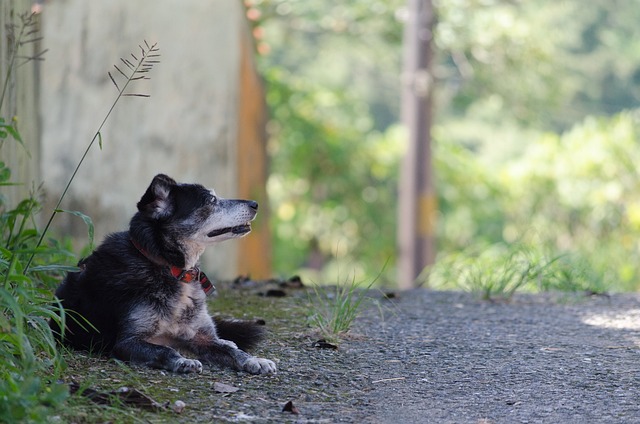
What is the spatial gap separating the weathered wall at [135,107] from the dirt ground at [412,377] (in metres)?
3.55

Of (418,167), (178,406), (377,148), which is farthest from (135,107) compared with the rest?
(377,148)

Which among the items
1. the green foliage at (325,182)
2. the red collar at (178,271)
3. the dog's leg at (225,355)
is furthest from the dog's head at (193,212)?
the green foliage at (325,182)

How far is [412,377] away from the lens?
4441 millimetres

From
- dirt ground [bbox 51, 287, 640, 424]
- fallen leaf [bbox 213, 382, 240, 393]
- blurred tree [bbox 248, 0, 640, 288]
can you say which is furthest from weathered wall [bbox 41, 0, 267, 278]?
blurred tree [bbox 248, 0, 640, 288]

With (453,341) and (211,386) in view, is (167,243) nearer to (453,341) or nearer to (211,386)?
(211,386)

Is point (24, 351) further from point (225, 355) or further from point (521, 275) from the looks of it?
point (521, 275)

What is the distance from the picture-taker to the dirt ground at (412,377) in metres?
3.83

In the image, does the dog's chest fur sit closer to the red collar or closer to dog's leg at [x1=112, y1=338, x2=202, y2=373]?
the red collar

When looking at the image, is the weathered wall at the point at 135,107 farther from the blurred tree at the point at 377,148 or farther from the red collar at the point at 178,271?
the blurred tree at the point at 377,148

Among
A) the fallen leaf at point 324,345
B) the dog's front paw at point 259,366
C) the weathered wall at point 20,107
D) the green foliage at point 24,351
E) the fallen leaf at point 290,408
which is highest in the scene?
the weathered wall at point 20,107

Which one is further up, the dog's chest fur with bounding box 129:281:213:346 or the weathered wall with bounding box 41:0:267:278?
the weathered wall with bounding box 41:0:267:278

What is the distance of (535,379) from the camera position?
4.38 meters

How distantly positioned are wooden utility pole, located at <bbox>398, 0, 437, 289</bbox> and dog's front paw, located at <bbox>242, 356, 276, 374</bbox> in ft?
27.3

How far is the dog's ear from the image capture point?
479cm
